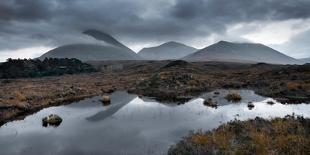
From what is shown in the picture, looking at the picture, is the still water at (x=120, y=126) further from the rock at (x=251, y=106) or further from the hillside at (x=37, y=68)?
the hillside at (x=37, y=68)

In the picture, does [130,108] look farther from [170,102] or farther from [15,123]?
[15,123]

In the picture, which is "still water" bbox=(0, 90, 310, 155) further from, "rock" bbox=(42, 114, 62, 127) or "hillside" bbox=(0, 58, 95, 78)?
"hillside" bbox=(0, 58, 95, 78)

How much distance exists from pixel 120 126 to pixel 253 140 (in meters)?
13.8

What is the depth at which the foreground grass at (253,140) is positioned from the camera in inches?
683

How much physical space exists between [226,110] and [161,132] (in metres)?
13.2

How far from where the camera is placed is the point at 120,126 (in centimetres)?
2859

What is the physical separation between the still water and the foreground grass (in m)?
2.28

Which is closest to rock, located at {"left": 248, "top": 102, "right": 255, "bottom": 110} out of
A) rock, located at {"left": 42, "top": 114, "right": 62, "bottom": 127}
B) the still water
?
the still water

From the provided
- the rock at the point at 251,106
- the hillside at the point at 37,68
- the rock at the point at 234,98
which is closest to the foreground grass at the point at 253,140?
the rock at the point at 251,106

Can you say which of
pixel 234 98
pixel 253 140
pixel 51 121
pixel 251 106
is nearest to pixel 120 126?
pixel 51 121

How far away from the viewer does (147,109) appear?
128ft

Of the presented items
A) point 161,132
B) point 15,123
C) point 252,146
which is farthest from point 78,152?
point 15,123

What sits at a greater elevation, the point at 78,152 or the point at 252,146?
the point at 252,146

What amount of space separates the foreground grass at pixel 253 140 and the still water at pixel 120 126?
228cm
